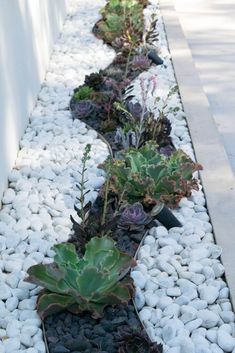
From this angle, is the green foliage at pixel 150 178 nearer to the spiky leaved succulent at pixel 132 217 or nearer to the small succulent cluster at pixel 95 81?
the spiky leaved succulent at pixel 132 217

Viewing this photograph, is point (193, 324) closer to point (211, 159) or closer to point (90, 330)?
point (90, 330)

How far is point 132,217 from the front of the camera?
2746 mm

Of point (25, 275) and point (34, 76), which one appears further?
point (34, 76)

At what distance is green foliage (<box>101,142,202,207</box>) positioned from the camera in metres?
2.88

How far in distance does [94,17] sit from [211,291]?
4.41 m

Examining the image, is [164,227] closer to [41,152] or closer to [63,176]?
[63,176]

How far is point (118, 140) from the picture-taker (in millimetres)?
3504

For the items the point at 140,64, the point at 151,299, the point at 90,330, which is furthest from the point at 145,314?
the point at 140,64

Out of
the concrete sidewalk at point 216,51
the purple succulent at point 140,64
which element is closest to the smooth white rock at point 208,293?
the concrete sidewalk at point 216,51

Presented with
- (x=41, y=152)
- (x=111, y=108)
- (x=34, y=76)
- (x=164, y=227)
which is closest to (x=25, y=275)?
(x=164, y=227)

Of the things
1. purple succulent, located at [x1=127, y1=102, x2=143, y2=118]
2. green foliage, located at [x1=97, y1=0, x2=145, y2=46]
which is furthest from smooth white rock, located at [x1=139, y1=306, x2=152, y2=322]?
green foliage, located at [x1=97, y1=0, x2=145, y2=46]

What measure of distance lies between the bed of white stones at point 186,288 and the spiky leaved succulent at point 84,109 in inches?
41.4

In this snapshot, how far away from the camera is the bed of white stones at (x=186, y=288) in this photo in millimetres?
2211

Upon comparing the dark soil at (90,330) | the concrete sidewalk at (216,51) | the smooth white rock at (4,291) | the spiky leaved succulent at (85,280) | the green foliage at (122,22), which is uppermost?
the spiky leaved succulent at (85,280)
